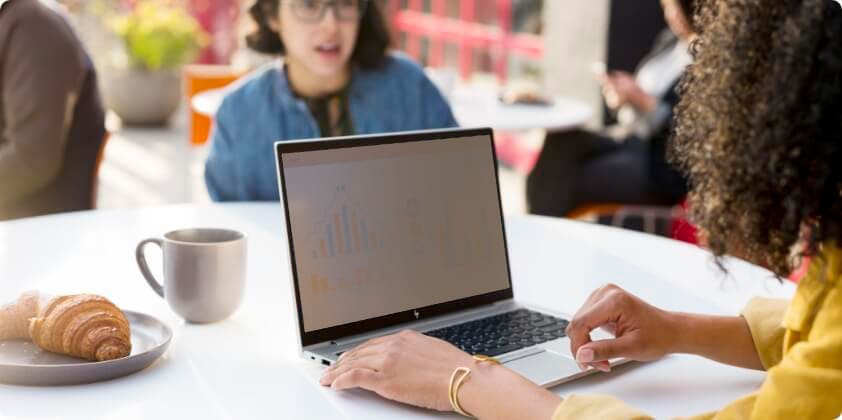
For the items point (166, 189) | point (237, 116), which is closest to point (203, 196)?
point (166, 189)

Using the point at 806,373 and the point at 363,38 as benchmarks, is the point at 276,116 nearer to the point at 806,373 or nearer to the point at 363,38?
the point at 363,38

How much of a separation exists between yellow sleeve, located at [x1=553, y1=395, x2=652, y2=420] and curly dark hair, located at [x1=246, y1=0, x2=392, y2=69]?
5.09 ft

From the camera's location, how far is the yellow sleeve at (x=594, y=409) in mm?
912

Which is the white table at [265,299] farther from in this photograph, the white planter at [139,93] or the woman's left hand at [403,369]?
the white planter at [139,93]

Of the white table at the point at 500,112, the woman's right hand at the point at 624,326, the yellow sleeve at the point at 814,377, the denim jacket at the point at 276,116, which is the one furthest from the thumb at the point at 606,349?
the white table at the point at 500,112

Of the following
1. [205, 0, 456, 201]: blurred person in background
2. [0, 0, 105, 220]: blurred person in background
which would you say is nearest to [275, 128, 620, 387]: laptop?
[205, 0, 456, 201]: blurred person in background

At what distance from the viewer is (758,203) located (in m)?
0.86

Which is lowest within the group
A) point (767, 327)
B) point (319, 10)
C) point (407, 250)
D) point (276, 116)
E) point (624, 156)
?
point (624, 156)

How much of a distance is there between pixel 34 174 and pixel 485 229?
1536 mm

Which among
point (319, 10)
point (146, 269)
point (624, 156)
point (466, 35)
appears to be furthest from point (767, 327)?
point (466, 35)

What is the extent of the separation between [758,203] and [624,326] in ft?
1.07

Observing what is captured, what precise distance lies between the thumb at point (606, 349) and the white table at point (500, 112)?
6.46 feet

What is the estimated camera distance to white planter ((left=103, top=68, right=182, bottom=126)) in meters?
7.24

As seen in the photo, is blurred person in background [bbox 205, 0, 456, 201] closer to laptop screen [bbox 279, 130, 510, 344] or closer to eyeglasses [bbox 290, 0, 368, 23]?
eyeglasses [bbox 290, 0, 368, 23]
